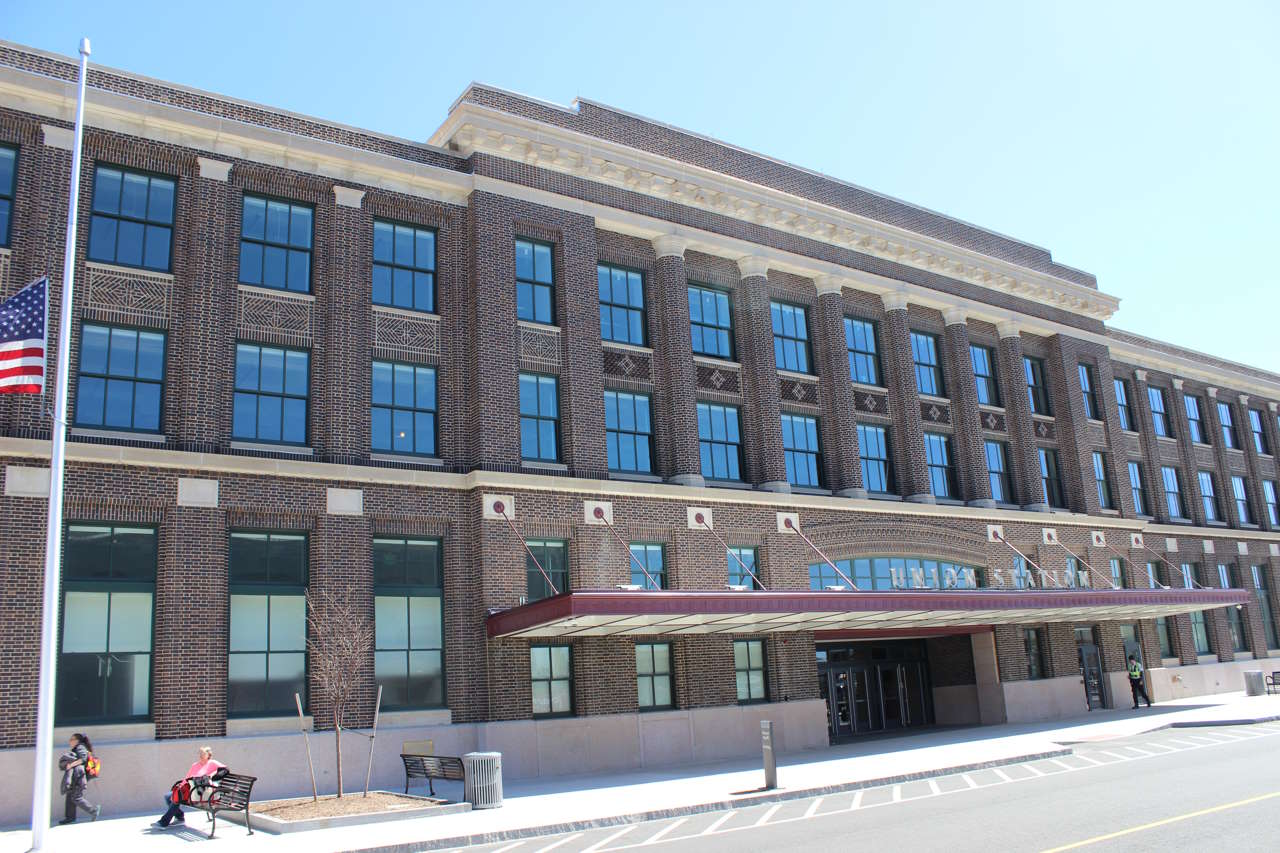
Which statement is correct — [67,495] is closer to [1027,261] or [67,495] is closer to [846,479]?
[846,479]

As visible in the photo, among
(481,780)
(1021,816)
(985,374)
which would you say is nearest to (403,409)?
(481,780)

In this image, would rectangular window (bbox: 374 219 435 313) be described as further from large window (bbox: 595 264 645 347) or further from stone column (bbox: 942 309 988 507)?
stone column (bbox: 942 309 988 507)

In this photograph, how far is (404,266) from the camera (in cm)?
2661

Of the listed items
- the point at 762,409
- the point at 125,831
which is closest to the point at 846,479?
the point at 762,409

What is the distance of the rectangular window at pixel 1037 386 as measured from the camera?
40.8 metres

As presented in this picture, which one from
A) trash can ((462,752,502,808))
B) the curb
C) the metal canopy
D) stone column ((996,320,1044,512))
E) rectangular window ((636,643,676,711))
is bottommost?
the curb

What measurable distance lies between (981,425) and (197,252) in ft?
88.0

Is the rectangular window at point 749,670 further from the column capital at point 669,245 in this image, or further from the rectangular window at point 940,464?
the column capital at point 669,245

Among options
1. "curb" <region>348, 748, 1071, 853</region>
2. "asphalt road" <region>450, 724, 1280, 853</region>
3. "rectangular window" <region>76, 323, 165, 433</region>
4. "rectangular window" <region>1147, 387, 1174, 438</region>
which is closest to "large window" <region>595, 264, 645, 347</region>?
"rectangular window" <region>76, 323, 165, 433</region>

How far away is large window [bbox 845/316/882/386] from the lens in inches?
1383

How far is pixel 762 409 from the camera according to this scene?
31.5 m

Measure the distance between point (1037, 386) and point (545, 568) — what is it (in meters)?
23.9

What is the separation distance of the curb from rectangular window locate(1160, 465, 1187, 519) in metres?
28.5

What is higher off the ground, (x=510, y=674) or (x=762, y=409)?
(x=762, y=409)
